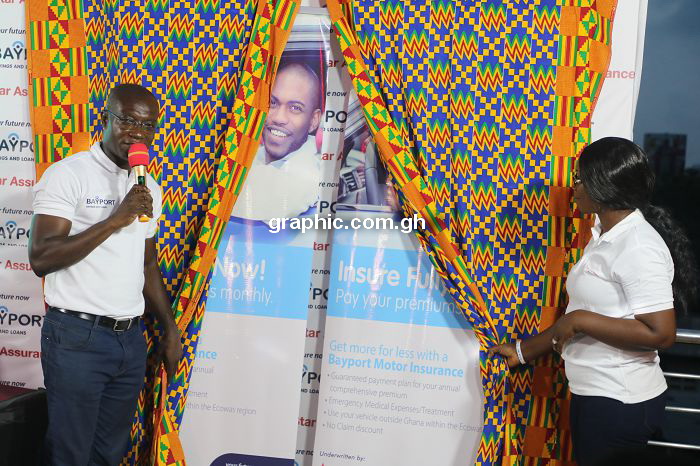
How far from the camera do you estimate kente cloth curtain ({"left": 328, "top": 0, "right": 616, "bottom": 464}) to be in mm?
2580

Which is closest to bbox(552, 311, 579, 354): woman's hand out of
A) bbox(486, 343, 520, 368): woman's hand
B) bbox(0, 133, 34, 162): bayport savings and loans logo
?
bbox(486, 343, 520, 368): woman's hand

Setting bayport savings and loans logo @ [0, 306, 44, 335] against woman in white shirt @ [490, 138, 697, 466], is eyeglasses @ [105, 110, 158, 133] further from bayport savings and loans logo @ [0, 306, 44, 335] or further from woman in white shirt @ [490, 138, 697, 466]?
woman in white shirt @ [490, 138, 697, 466]

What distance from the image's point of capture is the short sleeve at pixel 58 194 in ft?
6.83

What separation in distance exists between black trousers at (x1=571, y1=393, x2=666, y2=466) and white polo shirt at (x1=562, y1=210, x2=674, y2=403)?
25 mm

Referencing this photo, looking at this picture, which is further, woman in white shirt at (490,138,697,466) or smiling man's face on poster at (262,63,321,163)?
smiling man's face on poster at (262,63,321,163)

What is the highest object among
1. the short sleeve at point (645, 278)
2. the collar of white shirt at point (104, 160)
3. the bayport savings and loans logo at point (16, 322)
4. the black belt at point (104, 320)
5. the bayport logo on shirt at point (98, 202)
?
the collar of white shirt at point (104, 160)

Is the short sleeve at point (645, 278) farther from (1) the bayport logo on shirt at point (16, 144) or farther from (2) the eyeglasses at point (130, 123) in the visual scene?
(1) the bayport logo on shirt at point (16, 144)

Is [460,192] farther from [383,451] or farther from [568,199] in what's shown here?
[383,451]

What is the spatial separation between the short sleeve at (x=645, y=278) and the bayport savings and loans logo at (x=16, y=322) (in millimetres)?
2607

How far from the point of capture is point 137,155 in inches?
81.7

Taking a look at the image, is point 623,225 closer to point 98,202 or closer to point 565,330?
point 565,330

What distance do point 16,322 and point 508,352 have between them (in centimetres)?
232

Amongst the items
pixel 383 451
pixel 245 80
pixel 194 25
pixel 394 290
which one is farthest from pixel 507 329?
pixel 194 25

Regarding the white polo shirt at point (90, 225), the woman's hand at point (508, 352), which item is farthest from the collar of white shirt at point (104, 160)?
the woman's hand at point (508, 352)
